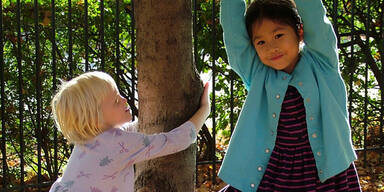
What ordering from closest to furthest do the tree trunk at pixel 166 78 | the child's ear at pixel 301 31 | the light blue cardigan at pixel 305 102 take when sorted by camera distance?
the light blue cardigan at pixel 305 102 < the child's ear at pixel 301 31 < the tree trunk at pixel 166 78

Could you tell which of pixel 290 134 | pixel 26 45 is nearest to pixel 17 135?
pixel 26 45

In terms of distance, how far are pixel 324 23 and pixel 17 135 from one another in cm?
284

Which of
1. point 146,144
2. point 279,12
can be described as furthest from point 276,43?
point 146,144

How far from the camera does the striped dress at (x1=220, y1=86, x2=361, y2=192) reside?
94.1 inches

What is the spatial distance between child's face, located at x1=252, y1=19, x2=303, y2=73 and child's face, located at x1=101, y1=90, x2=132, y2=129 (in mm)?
703

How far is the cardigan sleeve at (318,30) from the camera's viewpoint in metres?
2.43

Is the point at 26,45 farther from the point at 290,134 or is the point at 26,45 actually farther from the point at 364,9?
the point at 364,9

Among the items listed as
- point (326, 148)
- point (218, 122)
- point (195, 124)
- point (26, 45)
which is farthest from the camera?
point (218, 122)

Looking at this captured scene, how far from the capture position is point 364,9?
545 centimetres

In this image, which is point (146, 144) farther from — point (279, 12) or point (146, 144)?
point (279, 12)

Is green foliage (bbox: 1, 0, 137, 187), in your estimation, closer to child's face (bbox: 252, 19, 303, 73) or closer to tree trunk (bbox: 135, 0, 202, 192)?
tree trunk (bbox: 135, 0, 202, 192)

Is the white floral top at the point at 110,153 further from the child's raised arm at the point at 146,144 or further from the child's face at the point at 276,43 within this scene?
the child's face at the point at 276,43

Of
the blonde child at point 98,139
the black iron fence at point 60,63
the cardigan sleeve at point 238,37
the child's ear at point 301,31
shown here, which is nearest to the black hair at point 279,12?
the child's ear at point 301,31

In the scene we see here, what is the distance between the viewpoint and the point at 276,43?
2.44 m
